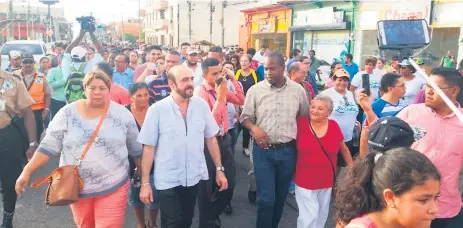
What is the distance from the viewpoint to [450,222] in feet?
10.4

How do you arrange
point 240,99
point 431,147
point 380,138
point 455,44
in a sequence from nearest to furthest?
point 380,138 → point 431,147 → point 240,99 → point 455,44

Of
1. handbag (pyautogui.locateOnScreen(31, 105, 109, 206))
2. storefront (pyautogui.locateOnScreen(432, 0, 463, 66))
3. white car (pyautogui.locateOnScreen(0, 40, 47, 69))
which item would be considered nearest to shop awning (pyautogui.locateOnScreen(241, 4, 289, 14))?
storefront (pyautogui.locateOnScreen(432, 0, 463, 66))

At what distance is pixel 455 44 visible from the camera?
15688mm

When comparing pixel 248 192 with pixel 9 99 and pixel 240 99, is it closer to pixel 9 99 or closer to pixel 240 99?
pixel 240 99

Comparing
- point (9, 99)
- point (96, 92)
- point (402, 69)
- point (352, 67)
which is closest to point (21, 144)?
point (9, 99)

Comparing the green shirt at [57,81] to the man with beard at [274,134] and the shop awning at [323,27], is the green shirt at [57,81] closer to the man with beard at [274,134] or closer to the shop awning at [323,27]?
the man with beard at [274,134]

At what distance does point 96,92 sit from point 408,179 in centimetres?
239

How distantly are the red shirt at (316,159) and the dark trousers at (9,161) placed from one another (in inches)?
111

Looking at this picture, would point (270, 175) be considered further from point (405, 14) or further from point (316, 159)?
point (405, 14)

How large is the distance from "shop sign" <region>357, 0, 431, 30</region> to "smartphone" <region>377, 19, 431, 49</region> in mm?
14223

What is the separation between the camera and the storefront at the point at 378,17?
16391 millimetres

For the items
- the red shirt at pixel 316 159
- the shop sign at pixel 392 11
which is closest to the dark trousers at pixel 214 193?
the red shirt at pixel 316 159

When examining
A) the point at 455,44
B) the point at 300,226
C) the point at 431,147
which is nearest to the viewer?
the point at 431,147

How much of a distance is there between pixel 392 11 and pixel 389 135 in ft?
58.3
